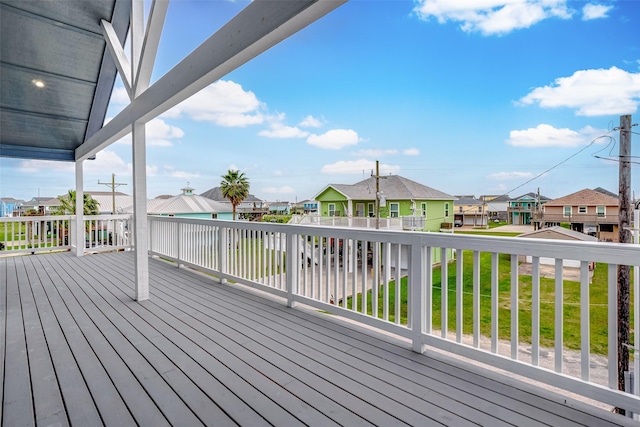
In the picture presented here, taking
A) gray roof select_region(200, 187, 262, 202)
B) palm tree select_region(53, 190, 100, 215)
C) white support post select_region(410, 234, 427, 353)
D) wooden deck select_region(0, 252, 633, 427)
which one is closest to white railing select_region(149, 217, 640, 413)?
white support post select_region(410, 234, 427, 353)

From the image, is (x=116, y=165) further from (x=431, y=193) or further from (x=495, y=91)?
(x=495, y=91)

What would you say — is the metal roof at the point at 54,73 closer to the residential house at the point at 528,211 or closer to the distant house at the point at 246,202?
the residential house at the point at 528,211

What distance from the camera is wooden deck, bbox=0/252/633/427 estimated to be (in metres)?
1.52

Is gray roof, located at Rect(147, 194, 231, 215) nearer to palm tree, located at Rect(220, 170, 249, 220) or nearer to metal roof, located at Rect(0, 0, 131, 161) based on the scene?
palm tree, located at Rect(220, 170, 249, 220)

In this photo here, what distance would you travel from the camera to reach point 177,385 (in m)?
1.79

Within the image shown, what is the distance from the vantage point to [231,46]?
1.99 metres

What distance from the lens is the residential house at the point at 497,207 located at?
232 inches

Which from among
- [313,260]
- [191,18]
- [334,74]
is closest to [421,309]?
[313,260]

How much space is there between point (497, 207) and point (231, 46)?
6543 millimetres

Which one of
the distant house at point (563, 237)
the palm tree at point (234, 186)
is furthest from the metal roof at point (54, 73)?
the palm tree at point (234, 186)

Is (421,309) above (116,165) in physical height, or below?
below

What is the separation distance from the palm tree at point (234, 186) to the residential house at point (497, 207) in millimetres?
18018

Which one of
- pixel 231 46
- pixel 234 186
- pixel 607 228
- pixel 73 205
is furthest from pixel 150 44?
pixel 73 205

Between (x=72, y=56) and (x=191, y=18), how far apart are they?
286 centimetres
